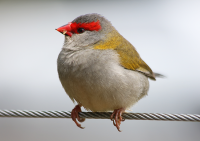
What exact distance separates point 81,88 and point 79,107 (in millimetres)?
685

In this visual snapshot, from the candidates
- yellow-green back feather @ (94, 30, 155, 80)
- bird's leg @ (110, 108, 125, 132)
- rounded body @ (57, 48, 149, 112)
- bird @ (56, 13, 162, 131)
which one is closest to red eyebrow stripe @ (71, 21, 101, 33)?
bird @ (56, 13, 162, 131)

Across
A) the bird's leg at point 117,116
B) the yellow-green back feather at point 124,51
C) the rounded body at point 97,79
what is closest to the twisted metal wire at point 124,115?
the bird's leg at point 117,116

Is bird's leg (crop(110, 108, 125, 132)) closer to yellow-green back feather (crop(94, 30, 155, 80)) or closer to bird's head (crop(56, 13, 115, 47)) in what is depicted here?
yellow-green back feather (crop(94, 30, 155, 80))

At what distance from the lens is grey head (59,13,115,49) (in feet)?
15.2

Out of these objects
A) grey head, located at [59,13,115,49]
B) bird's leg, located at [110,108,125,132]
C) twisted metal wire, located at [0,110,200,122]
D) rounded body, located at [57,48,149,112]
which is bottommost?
bird's leg, located at [110,108,125,132]

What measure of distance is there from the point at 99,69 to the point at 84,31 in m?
0.95

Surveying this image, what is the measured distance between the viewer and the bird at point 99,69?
4105 millimetres

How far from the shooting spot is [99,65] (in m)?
4.12

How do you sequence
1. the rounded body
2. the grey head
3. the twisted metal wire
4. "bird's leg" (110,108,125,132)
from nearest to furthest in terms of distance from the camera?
the twisted metal wire < the rounded body < "bird's leg" (110,108,125,132) < the grey head

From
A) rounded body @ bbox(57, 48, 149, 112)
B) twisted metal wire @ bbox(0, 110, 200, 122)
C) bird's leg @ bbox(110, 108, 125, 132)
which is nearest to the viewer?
twisted metal wire @ bbox(0, 110, 200, 122)

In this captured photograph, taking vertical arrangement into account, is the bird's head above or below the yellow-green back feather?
above

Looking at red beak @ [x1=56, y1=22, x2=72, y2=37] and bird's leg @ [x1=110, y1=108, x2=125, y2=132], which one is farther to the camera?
red beak @ [x1=56, y1=22, x2=72, y2=37]

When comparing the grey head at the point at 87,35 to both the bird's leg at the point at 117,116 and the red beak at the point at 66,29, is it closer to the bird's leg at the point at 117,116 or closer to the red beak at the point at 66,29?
the red beak at the point at 66,29

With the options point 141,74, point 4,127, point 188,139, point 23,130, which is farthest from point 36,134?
point 141,74
